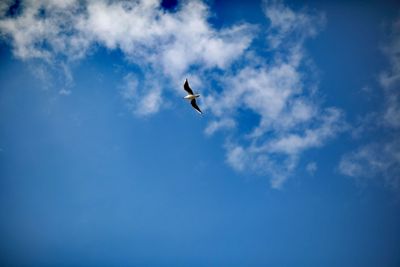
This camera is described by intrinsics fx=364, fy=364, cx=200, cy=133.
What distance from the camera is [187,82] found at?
33.3m

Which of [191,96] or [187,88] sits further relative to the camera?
[191,96]

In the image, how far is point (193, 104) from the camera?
35.1 meters

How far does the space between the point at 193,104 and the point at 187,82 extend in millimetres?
2654
